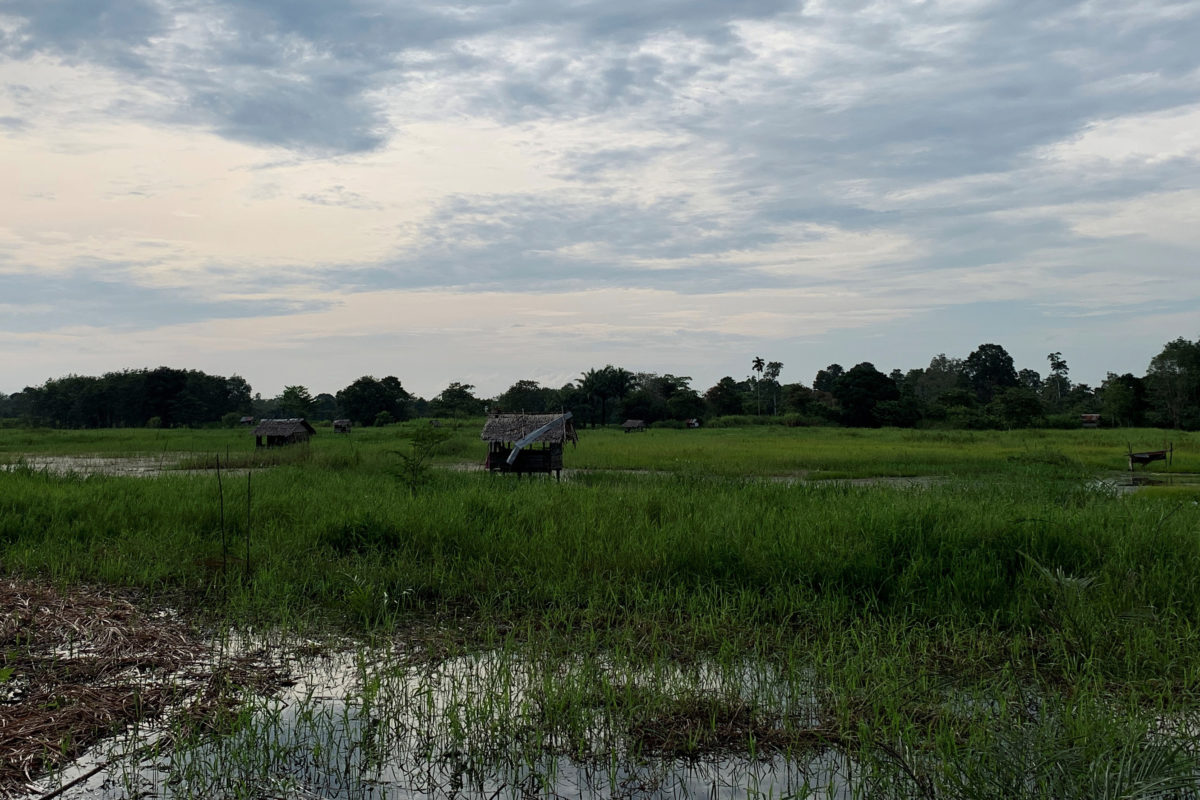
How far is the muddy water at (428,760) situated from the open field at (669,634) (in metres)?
0.02

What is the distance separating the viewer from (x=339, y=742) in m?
3.53

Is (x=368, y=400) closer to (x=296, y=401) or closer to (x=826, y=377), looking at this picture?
(x=296, y=401)

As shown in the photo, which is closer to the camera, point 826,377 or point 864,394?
point 864,394

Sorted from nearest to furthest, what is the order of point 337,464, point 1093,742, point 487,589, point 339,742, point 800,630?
point 1093,742, point 339,742, point 800,630, point 487,589, point 337,464

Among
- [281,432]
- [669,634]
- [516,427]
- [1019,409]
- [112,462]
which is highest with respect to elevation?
[516,427]

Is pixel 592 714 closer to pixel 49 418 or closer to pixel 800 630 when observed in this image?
pixel 800 630

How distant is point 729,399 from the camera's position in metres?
66.0

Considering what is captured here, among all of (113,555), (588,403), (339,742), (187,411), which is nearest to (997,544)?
(339,742)

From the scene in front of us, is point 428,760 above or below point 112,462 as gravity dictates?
below

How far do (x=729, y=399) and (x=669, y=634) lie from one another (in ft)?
204

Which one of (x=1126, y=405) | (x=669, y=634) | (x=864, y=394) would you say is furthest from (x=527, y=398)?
(x=669, y=634)

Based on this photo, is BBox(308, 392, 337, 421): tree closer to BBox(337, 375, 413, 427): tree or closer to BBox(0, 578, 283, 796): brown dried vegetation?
BBox(337, 375, 413, 427): tree

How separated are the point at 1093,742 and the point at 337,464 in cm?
1583

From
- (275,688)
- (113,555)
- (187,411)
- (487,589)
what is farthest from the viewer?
(187,411)
